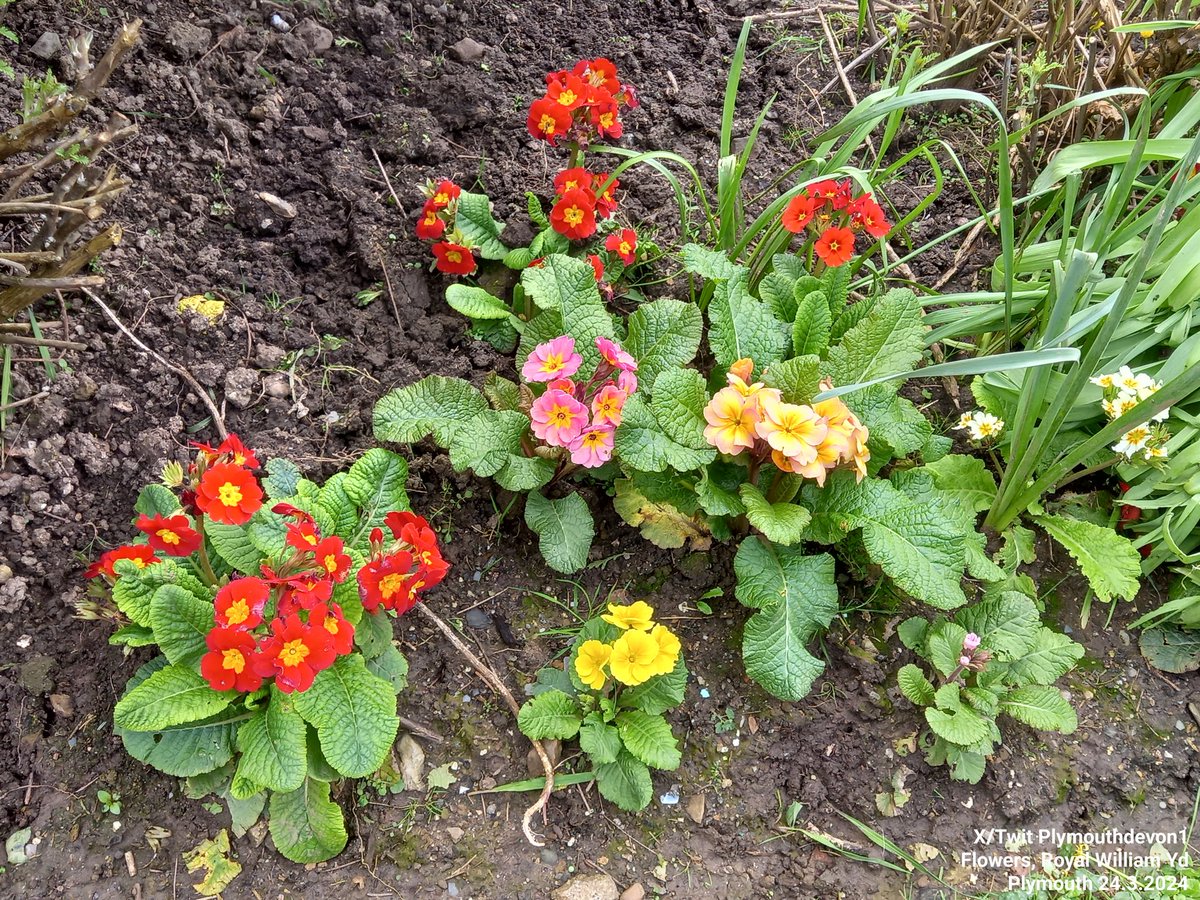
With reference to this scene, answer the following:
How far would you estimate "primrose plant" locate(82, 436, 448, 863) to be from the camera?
176 centimetres

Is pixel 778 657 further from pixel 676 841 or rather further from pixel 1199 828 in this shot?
pixel 1199 828

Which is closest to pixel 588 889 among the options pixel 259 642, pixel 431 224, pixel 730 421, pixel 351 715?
pixel 351 715

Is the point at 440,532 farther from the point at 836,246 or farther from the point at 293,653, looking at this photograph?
the point at 836,246

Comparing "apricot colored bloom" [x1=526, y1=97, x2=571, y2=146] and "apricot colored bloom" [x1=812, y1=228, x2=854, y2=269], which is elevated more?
"apricot colored bloom" [x1=526, y1=97, x2=571, y2=146]

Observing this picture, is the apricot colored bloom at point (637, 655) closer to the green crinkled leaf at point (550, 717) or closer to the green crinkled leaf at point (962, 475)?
the green crinkled leaf at point (550, 717)

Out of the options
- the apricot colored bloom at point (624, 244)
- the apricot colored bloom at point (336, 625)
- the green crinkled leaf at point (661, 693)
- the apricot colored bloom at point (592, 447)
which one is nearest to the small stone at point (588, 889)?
the green crinkled leaf at point (661, 693)

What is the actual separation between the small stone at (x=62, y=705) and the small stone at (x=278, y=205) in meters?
1.55

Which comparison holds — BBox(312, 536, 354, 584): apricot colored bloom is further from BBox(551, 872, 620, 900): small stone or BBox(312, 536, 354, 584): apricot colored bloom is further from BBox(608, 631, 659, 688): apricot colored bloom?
BBox(551, 872, 620, 900): small stone

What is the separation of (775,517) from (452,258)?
1.30 meters

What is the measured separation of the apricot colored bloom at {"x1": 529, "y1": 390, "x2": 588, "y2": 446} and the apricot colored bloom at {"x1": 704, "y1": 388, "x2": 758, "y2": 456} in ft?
1.09

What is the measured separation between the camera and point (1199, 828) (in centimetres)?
218

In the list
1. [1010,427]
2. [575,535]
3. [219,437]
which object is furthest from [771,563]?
[219,437]

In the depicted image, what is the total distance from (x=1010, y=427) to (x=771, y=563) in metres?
0.94

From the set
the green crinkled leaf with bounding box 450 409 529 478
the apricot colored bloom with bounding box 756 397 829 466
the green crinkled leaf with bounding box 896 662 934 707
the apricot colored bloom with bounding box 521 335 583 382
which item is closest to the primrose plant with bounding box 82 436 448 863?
the green crinkled leaf with bounding box 450 409 529 478
